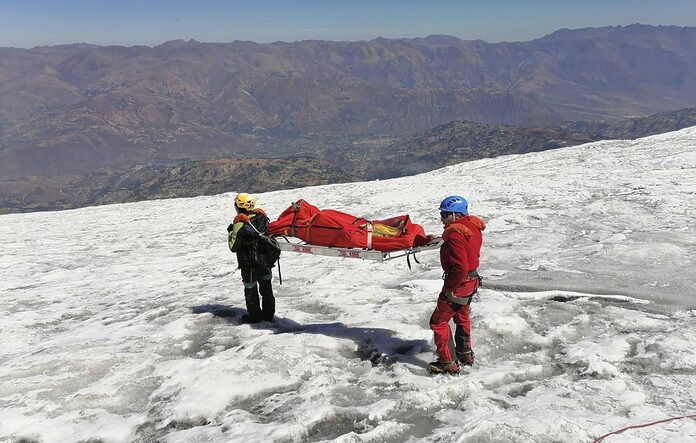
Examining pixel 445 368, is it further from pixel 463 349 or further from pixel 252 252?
pixel 252 252

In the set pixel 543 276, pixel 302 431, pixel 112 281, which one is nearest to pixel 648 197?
pixel 543 276

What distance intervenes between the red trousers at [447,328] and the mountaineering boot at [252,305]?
156 inches

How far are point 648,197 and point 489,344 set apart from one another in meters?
13.2

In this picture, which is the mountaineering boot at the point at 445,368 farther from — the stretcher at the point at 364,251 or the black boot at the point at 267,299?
the black boot at the point at 267,299

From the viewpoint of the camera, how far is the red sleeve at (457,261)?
22.5ft

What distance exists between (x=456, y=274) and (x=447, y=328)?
86 cm

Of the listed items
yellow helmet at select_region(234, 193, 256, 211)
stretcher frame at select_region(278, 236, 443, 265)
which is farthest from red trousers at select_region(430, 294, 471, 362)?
yellow helmet at select_region(234, 193, 256, 211)

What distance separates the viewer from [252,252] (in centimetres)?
931

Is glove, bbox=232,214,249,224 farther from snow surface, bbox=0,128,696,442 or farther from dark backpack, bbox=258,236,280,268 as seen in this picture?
snow surface, bbox=0,128,696,442

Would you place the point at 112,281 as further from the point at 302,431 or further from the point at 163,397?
the point at 302,431

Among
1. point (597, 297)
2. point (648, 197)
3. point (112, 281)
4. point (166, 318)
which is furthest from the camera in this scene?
point (648, 197)

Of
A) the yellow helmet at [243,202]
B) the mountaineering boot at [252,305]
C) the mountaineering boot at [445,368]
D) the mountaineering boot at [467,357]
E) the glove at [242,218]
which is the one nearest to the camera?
the mountaineering boot at [445,368]

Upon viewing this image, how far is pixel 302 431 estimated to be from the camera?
19.1ft

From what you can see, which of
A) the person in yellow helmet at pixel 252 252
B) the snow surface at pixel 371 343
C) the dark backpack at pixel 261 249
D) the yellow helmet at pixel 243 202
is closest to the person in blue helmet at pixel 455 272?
the snow surface at pixel 371 343
